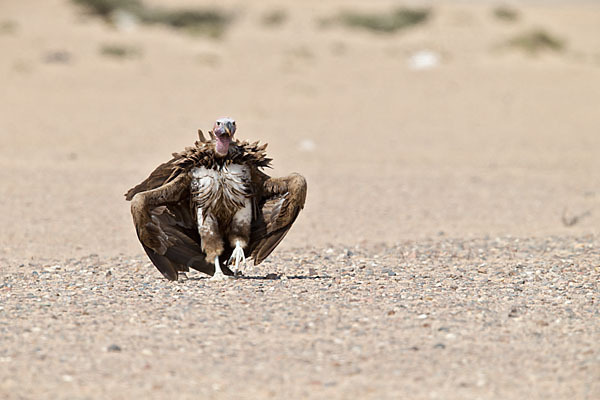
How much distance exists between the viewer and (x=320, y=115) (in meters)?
24.7

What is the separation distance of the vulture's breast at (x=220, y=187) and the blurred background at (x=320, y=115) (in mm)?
3251

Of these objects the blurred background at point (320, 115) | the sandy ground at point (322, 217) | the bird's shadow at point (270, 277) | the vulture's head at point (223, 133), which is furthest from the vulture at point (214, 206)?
the blurred background at point (320, 115)

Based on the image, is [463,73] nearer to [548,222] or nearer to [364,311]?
[548,222]

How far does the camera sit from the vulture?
26.3 ft

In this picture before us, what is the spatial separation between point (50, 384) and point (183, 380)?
716 millimetres

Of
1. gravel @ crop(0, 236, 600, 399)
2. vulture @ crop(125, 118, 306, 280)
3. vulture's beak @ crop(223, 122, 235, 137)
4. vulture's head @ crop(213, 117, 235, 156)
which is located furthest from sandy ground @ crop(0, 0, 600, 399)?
vulture's beak @ crop(223, 122, 235, 137)

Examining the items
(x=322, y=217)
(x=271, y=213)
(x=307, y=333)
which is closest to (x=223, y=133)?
(x=271, y=213)

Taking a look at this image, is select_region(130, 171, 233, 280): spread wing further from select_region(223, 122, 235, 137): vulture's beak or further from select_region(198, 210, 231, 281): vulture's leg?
select_region(223, 122, 235, 137): vulture's beak

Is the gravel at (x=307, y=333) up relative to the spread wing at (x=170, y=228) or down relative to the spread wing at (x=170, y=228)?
down

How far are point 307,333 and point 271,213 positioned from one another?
6.06ft

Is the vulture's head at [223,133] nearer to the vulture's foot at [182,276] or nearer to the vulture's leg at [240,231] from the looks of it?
the vulture's leg at [240,231]

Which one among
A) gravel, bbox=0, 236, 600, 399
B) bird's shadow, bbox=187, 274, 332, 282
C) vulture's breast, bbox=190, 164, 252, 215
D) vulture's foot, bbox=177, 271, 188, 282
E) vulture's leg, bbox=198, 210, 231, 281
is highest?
vulture's breast, bbox=190, 164, 252, 215

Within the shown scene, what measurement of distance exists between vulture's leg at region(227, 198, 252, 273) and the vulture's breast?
8 centimetres

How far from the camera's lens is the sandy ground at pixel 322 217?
6.04m
